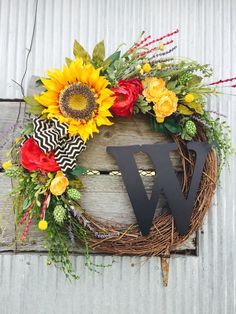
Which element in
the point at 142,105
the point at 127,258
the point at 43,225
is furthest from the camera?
the point at 127,258

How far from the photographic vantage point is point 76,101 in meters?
1.81

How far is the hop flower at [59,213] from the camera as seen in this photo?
1755 millimetres

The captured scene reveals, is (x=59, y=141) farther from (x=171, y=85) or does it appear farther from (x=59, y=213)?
(x=171, y=85)

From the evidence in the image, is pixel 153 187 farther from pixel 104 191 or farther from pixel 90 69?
pixel 90 69

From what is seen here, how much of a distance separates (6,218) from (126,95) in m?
0.72

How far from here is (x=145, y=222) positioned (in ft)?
6.07

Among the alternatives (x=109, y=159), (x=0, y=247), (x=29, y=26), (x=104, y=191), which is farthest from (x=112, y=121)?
(x=0, y=247)

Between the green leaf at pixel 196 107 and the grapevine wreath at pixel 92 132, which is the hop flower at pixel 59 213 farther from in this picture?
the green leaf at pixel 196 107

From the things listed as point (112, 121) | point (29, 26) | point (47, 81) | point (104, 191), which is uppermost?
point (29, 26)

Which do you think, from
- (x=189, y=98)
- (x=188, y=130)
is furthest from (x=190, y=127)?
(x=189, y=98)

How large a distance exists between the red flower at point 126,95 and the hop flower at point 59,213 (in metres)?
0.45

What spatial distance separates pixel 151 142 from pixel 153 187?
0.20 metres

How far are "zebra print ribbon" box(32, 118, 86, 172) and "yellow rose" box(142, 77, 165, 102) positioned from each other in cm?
32

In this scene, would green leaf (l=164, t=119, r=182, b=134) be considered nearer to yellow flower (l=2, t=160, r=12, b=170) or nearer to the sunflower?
the sunflower
